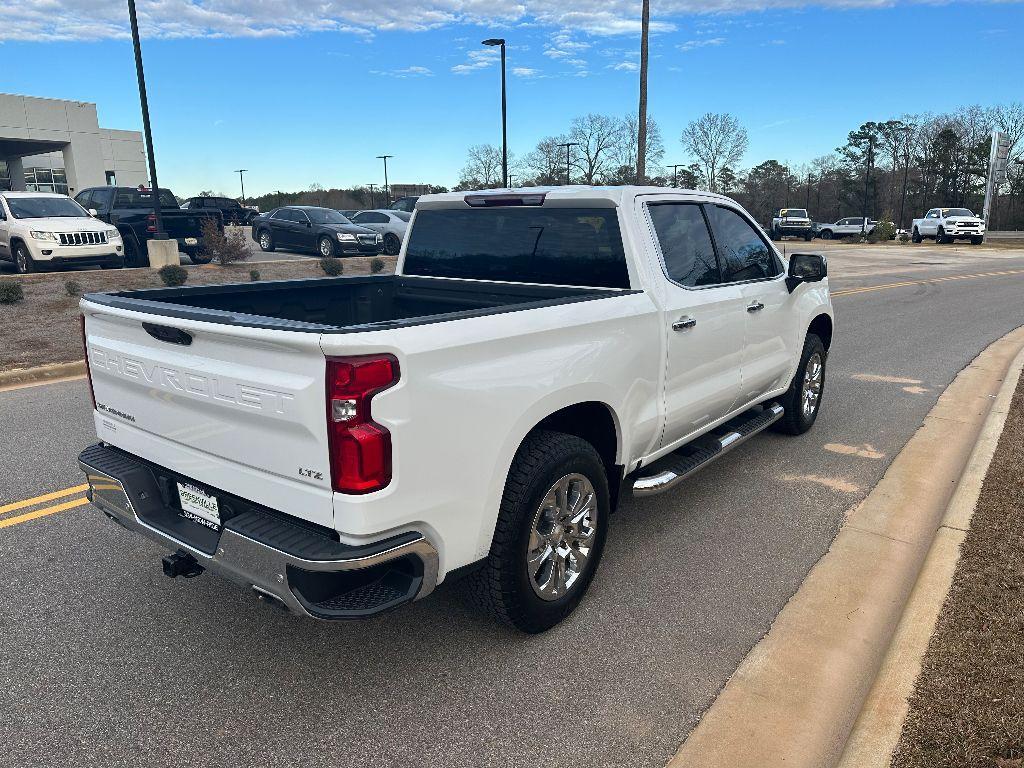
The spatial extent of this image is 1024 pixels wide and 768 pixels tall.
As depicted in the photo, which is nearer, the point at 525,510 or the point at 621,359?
the point at 525,510

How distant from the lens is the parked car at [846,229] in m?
51.1

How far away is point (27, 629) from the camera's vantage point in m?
3.28

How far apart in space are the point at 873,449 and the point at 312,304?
14.1 feet

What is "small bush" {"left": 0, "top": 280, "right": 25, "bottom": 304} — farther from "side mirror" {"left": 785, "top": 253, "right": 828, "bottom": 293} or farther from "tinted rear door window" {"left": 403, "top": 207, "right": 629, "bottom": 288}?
"side mirror" {"left": 785, "top": 253, "right": 828, "bottom": 293}

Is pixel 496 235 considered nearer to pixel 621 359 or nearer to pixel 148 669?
pixel 621 359

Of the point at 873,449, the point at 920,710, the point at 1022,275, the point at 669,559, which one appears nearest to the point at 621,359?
the point at 669,559

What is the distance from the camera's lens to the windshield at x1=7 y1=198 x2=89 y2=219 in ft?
52.3

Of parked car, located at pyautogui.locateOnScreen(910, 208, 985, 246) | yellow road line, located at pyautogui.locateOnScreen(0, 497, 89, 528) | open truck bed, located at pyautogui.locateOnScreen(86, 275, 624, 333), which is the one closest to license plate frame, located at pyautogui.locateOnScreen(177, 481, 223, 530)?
open truck bed, located at pyautogui.locateOnScreen(86, 275, 624, 333)

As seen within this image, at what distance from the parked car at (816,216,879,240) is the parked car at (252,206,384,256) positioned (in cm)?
4028

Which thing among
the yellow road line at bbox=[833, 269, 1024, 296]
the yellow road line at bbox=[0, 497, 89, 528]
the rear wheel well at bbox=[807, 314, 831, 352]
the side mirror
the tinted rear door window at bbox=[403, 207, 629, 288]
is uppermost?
the tinted rear door window at bbox=[403, 207, 629, 288]

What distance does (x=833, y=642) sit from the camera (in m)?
3.21

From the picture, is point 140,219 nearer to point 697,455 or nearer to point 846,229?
point 697,455

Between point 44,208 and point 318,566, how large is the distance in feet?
56.6

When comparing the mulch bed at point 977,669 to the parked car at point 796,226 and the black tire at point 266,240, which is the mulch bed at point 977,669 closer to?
the black tire at point 266,240
